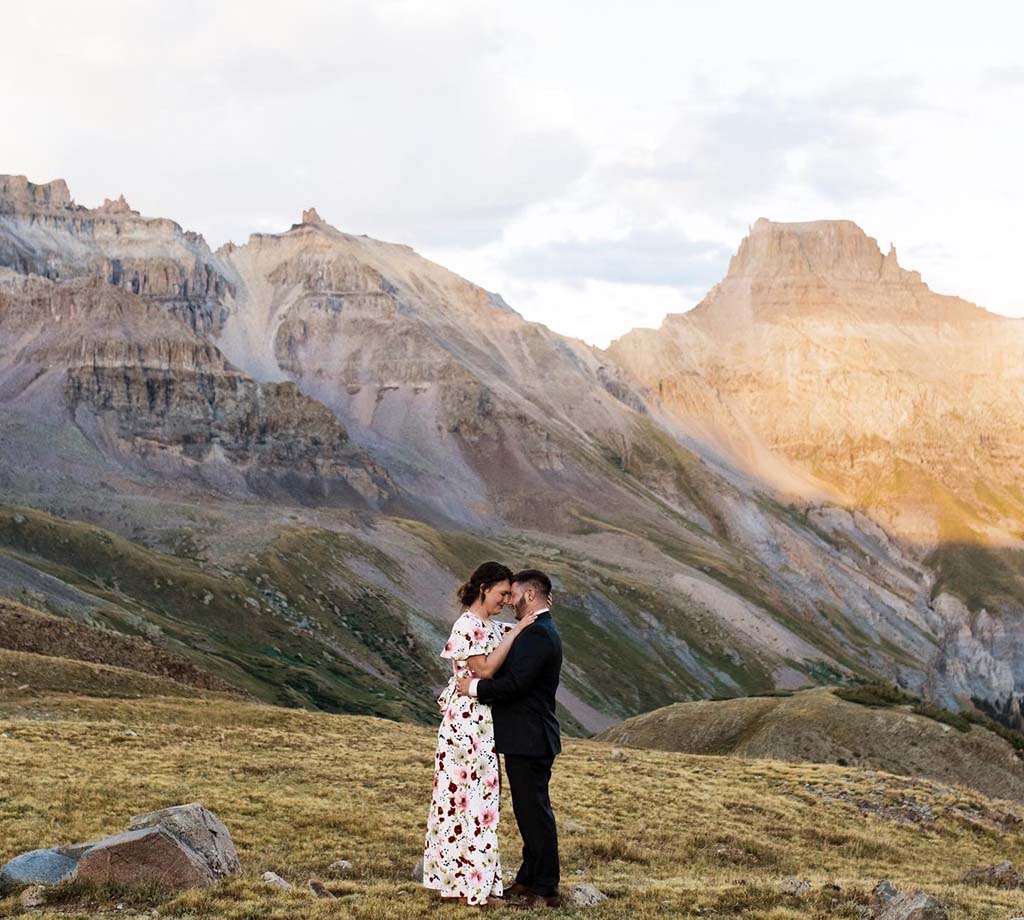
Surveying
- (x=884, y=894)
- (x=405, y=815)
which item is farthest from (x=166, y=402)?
(x=884, y=894)

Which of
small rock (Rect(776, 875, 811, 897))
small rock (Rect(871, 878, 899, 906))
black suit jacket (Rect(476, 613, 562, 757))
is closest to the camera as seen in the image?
black suit jacket (Rect(476, 613, 562, 757))

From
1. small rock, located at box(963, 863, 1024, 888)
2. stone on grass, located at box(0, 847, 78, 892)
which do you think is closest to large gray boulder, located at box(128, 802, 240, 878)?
stone on grass, located at box(0, 847, 78, 892)

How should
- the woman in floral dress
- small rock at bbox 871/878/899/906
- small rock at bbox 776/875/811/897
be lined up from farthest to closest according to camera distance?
small rock at bbox 776/875/811/897, small rock at bbox 871/878/899/906, the woman in floral dress

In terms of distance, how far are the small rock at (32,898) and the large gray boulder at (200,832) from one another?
1.66 m

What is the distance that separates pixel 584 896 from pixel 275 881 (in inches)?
163

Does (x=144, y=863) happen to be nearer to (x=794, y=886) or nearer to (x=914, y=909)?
(x=794, y=886)

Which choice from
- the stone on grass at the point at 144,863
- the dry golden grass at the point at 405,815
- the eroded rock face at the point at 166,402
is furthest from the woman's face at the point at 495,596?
the eroded rock face at the point at 166,402

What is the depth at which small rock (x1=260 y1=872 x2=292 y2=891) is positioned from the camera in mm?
15602

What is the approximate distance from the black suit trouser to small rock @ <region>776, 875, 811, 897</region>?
160 inches

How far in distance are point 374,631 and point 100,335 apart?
10268 centimetres

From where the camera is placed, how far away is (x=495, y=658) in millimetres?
15219

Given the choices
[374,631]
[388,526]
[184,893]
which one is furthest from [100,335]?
[184,893]

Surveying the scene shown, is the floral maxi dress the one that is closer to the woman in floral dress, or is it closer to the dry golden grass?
the woman in floral dress

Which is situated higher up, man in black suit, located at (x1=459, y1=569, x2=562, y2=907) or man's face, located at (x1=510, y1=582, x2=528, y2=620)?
man's face, located at (x1=510, y1=582, x2=528, y2=620)
